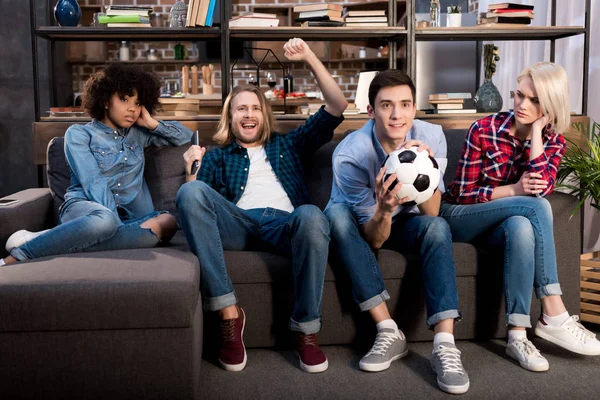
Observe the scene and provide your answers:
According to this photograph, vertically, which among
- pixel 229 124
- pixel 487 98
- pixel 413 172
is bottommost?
pixel 413 172

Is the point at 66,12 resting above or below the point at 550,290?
above

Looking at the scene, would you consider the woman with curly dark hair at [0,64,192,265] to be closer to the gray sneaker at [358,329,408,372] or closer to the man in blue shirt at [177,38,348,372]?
the man in blue shirt at [177,38,348,372]

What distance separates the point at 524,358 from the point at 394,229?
0.60 meters

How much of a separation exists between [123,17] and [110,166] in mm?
1106

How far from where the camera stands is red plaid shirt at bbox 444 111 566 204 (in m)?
2.47

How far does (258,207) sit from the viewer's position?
8.43 ft

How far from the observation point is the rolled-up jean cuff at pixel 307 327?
2.24m

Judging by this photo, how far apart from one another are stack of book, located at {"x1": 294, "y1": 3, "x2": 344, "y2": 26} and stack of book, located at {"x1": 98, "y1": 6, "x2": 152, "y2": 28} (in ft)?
2.58

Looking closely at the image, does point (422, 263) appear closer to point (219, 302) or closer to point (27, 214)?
point (219, 302)

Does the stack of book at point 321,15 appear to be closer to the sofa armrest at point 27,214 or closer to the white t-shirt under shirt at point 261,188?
the white t-shirt under shirt at point 261,188

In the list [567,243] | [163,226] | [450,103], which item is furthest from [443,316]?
[450,103]

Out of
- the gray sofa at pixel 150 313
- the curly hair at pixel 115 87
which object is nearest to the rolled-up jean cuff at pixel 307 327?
the gray sofa at pixel 150 313

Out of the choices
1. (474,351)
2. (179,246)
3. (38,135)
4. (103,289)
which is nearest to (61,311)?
(103,289)

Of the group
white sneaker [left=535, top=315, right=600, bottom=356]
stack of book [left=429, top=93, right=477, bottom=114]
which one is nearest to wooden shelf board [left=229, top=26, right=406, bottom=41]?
stack of book [left=429, top=93, right=477, bottom=114]
